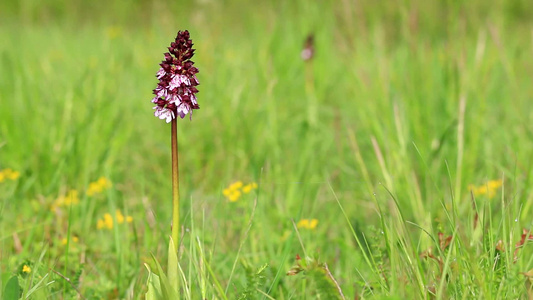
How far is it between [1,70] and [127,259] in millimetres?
2684

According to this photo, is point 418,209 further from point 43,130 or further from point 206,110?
point 43,130

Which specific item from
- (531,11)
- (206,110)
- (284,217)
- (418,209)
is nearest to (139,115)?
(206,110)

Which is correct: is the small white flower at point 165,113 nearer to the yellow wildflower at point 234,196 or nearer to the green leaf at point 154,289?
the green leaf at point 154,289

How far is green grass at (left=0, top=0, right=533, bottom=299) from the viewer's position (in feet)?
4.81

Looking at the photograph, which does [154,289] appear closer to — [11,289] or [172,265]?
[172,265]

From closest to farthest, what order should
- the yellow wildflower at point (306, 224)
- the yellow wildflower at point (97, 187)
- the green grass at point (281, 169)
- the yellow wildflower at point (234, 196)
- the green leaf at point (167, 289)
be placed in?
1. the green leaf at point (167, 289)
2. the green grass at point (281, 169)
3. the yellow wildflower at point (306, 224)
4. the yellow wildflower at point (234, 196)
5. the yellow wildflower at point (97, 187)

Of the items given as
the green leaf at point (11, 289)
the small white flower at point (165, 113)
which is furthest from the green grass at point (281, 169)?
the small white flower at point (165, 113)

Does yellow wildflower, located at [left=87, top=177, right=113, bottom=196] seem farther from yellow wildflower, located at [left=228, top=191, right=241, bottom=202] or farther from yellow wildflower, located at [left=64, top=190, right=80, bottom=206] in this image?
yellow wildflower, located at [left=228, top=191, right=241, bottom=202]

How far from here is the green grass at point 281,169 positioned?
1466 mm

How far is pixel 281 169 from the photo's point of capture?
2.67m

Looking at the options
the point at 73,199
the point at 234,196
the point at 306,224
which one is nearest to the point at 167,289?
the point at 306,224

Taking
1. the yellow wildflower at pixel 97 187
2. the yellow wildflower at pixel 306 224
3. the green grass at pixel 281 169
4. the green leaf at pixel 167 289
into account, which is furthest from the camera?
the yellow wildflower at pixel 97 187

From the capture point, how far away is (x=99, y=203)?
238cm

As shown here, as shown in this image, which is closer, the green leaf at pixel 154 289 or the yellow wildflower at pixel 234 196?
the green leaf at pixel 154 289
